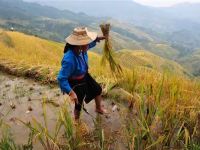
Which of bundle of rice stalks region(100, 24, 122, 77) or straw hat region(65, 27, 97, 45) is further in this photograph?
bundle of rice stalks region(100, 24, 122, 77)

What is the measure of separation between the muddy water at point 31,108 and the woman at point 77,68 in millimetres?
425

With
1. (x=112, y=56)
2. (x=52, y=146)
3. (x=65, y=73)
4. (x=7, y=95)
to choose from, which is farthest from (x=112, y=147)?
(x=7, y=95)

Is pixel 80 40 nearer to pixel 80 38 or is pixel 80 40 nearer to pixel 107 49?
pixel 80 38

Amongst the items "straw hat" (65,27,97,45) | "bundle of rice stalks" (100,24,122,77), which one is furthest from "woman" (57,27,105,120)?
"bundle of rice stalks" (100,24,122,77)

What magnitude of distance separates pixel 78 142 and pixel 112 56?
2.41 meters

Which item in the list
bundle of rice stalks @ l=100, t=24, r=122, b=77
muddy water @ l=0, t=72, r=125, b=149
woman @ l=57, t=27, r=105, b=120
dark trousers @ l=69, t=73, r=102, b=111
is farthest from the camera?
bundle of rice stalks @ l=100, t=24, r=122, b=77

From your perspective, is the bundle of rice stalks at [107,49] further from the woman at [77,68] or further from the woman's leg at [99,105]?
the woman's leg at [99,105]

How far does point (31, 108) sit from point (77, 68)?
1.84 metres

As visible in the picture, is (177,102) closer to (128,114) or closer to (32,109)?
(128,114)

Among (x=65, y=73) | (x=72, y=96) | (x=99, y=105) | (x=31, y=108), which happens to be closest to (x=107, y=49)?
(x=99, y=105)

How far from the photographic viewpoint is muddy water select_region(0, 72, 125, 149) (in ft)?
18.8

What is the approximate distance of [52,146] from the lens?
4.44 metres

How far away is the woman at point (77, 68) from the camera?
535 cm

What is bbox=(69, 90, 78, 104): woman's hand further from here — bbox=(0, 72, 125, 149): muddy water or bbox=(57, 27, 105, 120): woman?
bbox=(0, 72, 125, 149): muddy water
